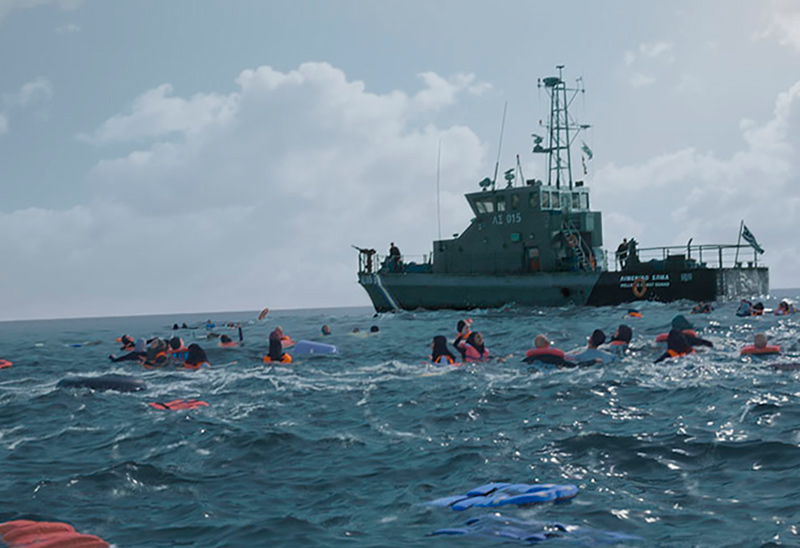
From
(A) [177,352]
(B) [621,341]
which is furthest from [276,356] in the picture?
(B) [621,341]

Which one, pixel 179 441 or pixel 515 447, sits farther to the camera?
pixel 179 441

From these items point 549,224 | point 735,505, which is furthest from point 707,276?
point 735,505

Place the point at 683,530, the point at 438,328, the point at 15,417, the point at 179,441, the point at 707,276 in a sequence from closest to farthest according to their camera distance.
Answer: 1. the point at 683,530
2. the point at 179,441
3. the point at 15,417
4. the point at 438,328
5. the point at 707,276

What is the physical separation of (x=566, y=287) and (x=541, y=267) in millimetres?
2154

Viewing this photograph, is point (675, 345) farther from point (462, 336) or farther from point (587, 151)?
point (587, 151)

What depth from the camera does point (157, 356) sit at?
23.9 meters

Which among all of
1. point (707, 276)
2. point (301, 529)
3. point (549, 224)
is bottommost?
point (301, 529)

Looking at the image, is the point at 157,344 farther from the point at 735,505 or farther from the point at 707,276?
Result: the point at 707,276

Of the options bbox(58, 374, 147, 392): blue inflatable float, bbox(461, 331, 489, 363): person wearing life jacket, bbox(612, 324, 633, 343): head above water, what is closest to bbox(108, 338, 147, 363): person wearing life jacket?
bbox(58, 374, 147, 392): blue inflatable float

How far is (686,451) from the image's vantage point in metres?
10.4

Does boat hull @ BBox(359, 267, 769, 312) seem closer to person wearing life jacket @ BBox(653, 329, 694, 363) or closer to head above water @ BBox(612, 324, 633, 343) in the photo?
head above water @ BBox(612, 324, 633, 343)

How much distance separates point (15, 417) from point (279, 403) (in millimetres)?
5326

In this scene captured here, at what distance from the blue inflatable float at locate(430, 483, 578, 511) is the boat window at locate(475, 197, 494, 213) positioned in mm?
39538

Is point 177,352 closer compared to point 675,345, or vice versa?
point 675,345
